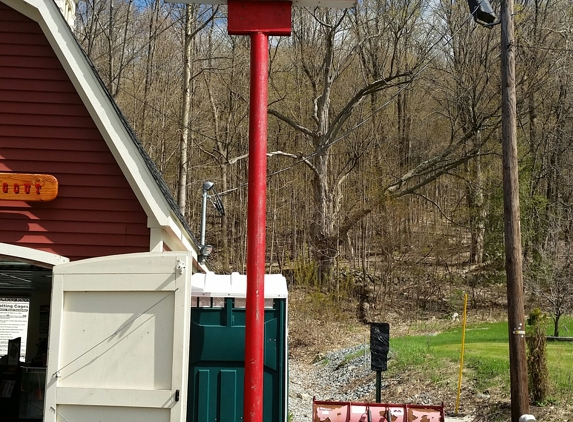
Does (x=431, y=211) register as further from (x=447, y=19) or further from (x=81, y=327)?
(x=81, y=327)

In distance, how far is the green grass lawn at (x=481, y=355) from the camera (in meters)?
11.5

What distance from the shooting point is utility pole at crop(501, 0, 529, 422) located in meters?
9.30

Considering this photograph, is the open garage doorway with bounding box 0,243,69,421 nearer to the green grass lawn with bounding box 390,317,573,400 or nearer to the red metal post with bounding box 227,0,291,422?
the red metal post with bounding box 227,0,291,422

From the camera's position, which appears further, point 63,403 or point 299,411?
point 299,411

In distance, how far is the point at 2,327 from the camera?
1562 cm

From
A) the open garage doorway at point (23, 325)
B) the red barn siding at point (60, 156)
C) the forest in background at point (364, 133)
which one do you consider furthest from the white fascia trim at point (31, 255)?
the forest in background at point (364, 133)

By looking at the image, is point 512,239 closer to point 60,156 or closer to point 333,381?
point 60,156

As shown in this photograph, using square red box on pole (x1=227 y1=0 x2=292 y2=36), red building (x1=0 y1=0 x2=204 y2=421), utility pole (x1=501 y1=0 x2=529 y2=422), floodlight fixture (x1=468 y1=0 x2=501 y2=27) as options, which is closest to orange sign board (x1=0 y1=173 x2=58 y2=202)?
red building (x1=0 y1=0 x2=204 y2=421)

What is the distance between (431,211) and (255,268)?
89.7ft

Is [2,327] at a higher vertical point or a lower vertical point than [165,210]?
lower

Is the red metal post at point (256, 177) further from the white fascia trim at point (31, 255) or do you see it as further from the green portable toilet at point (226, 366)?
the white fascia trim at point (31, 255)

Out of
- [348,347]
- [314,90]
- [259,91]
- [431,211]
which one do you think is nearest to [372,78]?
[314,90]

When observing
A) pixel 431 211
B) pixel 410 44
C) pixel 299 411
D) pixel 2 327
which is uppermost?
pixel 410 44

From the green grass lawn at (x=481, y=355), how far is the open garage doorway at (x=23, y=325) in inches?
307
